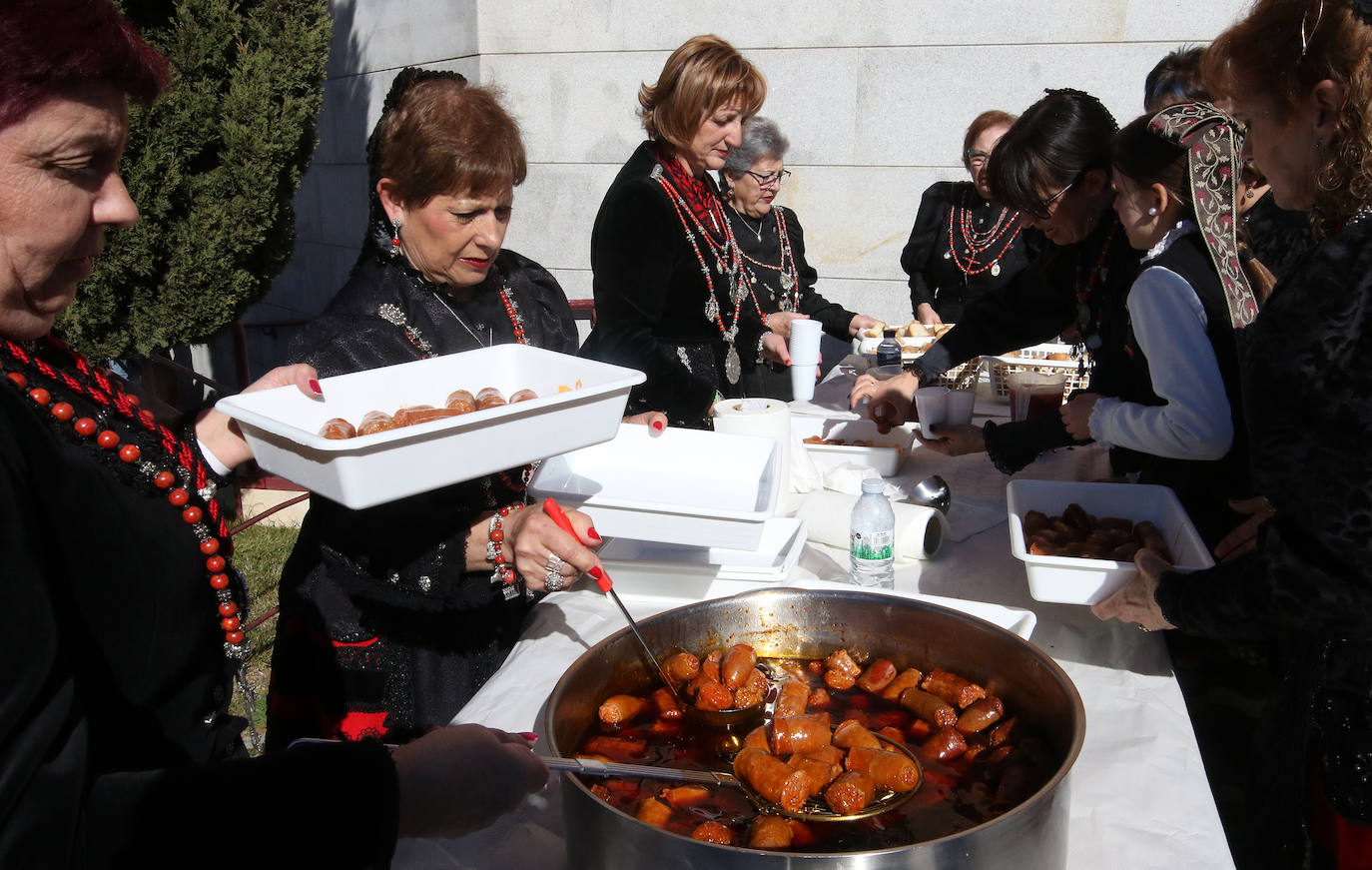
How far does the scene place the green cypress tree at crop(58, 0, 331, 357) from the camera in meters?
4.31

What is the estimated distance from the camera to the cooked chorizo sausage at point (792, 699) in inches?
53.1

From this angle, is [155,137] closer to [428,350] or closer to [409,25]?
[409,25]

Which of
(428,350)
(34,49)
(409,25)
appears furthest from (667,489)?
(409,25)

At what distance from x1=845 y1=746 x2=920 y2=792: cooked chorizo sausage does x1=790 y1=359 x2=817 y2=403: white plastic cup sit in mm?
2217

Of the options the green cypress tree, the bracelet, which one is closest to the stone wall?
the green cypress tree

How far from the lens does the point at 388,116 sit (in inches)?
74.0

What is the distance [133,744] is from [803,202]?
5.37 meters

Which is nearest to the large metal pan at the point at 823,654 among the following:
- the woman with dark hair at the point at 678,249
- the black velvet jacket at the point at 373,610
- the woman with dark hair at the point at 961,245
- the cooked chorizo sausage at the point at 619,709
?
the cooked chorizo sausage at the point at 619,709

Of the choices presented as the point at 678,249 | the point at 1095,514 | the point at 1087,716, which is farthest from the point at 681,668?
the point at 678,249

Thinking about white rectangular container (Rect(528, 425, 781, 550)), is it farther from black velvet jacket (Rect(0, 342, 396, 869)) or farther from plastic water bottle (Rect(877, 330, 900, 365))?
plastic water bottle (Rect(877, 330, 900, 365))

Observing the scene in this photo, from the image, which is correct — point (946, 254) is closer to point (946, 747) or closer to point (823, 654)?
point (823, 654)

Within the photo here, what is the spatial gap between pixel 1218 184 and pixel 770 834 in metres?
1.52

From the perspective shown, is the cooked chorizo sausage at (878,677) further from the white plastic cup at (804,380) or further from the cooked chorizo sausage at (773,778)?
the white plastic cup at (804,380)

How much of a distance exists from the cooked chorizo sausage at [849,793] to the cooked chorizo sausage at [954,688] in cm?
27
